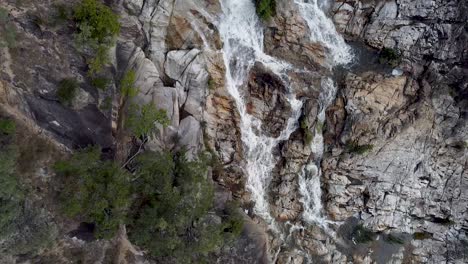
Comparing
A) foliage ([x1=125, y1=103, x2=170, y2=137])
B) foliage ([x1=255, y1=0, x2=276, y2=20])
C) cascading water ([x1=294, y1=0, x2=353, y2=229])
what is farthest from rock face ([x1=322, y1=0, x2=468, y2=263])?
foliage ([x1=125, y1=103, x2=170, y2=137])

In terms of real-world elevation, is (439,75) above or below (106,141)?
above

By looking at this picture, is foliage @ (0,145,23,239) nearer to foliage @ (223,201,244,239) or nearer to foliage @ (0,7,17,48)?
foliage @ (0,7,17,48)

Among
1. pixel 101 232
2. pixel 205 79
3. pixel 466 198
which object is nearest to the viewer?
pixel 101 232

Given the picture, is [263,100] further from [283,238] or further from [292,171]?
[283,238]

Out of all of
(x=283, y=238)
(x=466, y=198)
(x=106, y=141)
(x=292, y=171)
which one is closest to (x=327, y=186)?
(x=292, y=171)

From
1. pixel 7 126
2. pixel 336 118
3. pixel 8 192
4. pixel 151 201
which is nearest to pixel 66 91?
pixel 7 126
